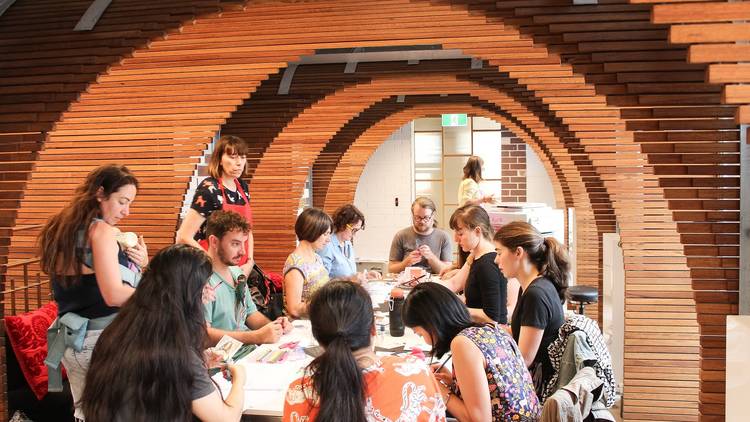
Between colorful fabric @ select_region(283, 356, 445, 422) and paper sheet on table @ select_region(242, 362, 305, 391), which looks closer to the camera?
colorful fabric @ select_region(283, 356, 445, 422)

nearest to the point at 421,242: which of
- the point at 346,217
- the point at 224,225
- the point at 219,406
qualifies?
the point at 346,217

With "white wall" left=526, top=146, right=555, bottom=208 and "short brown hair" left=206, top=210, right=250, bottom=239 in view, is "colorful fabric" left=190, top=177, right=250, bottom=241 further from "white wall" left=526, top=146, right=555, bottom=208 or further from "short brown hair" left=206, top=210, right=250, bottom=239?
"white wall" left=526, top=146, right=555, bottom=208

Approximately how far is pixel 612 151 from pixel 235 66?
9.77 feet

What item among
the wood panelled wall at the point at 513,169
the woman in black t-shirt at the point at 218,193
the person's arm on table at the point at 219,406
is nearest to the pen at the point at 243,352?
the person's arm on table at the point at 219,406

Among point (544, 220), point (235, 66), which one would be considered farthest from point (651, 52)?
point (544, 220)

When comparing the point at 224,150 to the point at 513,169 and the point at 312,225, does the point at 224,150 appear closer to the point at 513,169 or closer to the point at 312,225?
the point at 312,225

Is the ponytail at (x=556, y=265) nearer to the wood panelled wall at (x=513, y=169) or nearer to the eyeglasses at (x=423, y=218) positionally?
the eyeglasses at (x=423, y=218)

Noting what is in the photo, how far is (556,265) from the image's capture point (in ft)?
13.5

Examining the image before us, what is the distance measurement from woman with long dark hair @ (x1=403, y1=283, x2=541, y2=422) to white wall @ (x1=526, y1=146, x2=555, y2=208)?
16.1 m

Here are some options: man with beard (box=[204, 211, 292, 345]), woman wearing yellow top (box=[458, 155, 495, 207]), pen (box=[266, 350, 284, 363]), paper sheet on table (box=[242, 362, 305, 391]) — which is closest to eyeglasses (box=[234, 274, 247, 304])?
man with beard (box=[204, 211, 292, 345])

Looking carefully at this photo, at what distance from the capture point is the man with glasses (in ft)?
26.2

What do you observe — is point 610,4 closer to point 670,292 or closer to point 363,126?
point 670,292

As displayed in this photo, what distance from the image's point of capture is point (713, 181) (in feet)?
13.9

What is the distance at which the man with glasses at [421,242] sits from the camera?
26.2 ft
